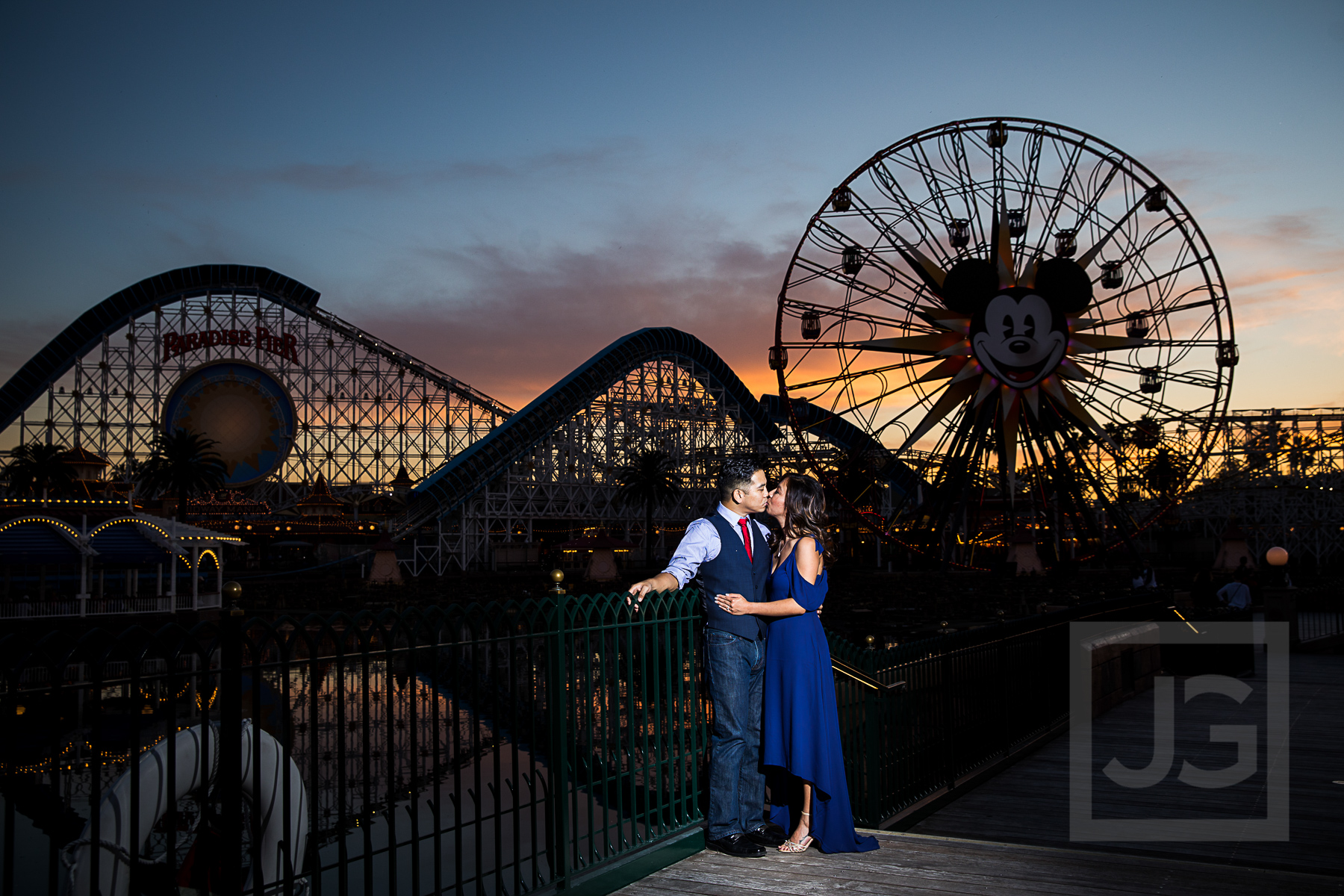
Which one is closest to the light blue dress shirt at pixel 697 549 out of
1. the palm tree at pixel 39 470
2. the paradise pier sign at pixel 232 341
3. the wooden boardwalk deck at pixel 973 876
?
the wooden boardwalk deck at pixel 973 876

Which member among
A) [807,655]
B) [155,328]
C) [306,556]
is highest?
[155,328]

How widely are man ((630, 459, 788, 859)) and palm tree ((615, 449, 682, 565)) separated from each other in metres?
49.4

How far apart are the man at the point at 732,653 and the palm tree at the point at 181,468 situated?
47901 millimetres

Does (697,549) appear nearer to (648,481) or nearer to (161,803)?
(161,803)

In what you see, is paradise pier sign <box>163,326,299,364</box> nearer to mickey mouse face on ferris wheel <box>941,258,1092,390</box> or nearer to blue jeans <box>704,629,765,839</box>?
mickey mouse face on ferris wheel <box>941,258,1092,390</box>

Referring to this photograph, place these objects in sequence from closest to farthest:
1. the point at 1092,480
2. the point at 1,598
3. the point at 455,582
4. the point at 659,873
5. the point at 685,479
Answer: the point at 659,873 < the point at 1092,480 < the point at 1,598 < the point at 455,582 < the point at 685,479

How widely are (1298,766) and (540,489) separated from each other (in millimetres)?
51151

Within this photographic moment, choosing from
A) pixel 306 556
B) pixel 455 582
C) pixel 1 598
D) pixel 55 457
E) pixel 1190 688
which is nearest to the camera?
pixel 1190 688

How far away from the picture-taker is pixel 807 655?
17.2 ft

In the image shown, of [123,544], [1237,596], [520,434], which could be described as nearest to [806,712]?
[1237,596]

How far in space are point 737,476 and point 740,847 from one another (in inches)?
73.3

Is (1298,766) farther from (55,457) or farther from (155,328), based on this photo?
(155,328)

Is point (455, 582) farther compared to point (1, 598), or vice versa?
point (455, 582)

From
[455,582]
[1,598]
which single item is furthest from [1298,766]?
[455,582]
